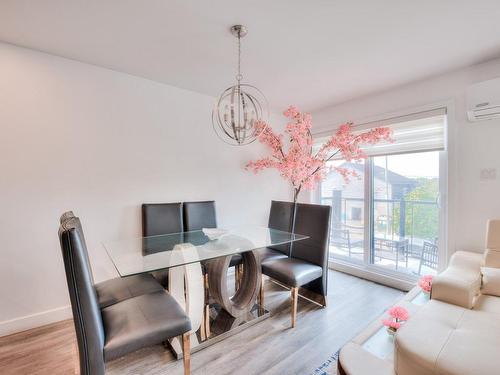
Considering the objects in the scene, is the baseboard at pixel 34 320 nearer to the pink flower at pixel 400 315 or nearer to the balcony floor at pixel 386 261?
the pink flower at pixel 400 315

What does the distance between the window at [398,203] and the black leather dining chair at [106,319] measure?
8.10 feet

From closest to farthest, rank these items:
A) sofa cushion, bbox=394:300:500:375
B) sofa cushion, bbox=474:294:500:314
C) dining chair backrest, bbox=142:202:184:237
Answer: sofa cushion, bbox=394:300:500:375 < sofa cushion, bbox=474:294:500:314 < dining chair backrest, bbox=142:202:184:237

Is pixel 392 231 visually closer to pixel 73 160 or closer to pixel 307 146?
pixel 307 146

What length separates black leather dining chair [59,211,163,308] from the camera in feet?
5.17

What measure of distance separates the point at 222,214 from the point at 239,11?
7.28ft

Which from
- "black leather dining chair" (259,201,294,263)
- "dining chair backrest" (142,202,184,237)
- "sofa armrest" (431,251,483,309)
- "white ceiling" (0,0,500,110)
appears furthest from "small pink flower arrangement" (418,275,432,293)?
"dining chair backrest" (142,202,184,237)

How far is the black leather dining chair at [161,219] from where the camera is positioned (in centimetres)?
244

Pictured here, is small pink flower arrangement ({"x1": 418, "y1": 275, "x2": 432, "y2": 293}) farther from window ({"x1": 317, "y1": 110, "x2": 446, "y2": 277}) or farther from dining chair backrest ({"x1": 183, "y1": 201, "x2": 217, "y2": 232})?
dining chair backrest ({"x1": 183, "y1": 201, "x2": 217, "y2": 232})

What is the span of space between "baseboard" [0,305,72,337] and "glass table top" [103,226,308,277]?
747mm

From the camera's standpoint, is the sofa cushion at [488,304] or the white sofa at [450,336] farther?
the sofa cushion at [488,304]

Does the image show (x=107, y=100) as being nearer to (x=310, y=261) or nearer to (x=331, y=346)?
(x=310, y=261)

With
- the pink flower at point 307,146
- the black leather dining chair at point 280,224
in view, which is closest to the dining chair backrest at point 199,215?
the black leather dining chair at point 280,224

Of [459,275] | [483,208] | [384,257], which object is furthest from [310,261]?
[483,208]

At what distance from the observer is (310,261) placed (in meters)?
2.38
